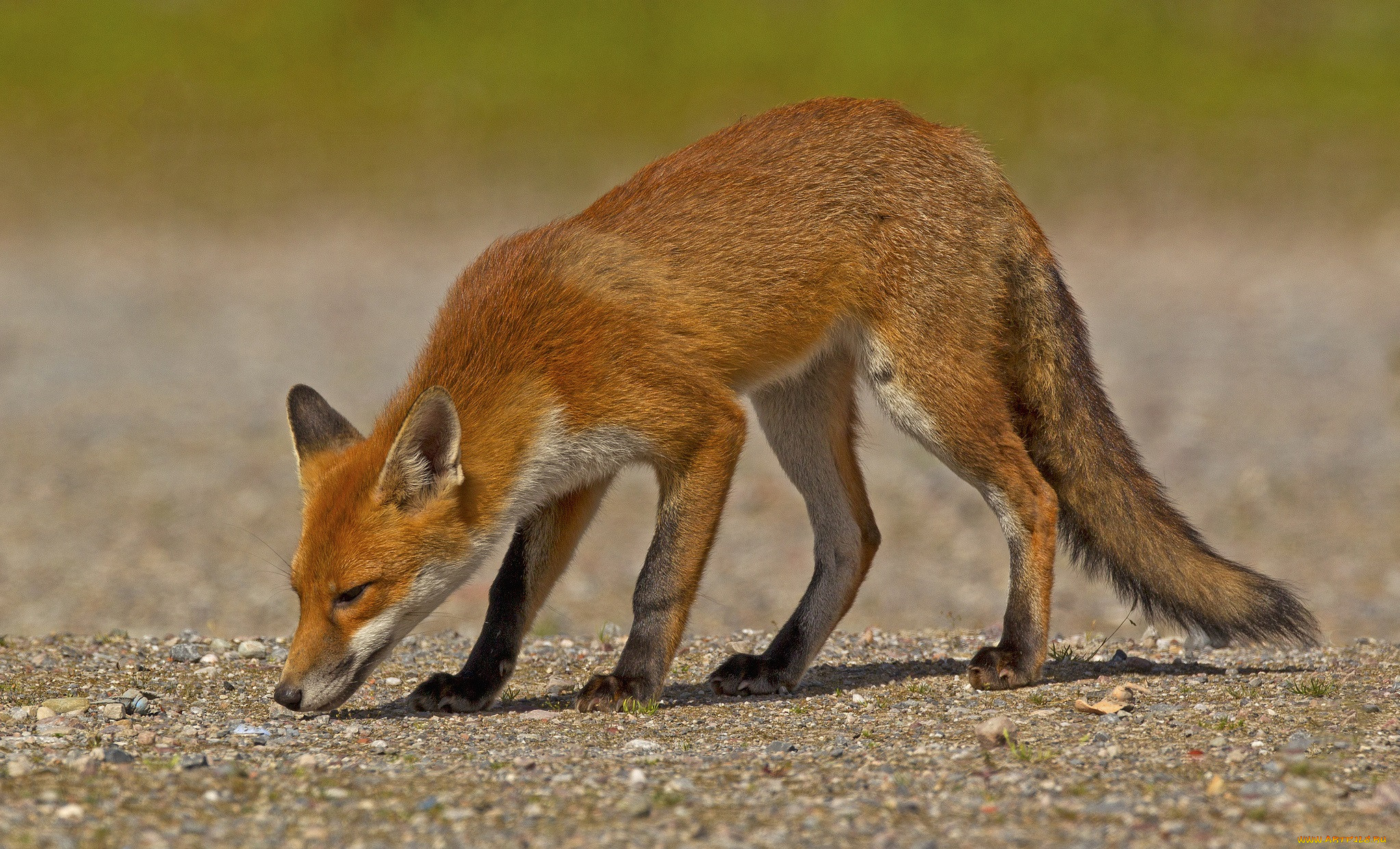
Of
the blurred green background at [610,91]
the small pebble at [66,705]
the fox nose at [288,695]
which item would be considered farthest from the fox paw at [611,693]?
the blurred green background at [610,91]

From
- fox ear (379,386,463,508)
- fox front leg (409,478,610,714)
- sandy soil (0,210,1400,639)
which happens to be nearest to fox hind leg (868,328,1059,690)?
sandy soil (0,210,1400,639)

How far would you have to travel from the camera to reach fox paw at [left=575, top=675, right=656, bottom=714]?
6.63 meters

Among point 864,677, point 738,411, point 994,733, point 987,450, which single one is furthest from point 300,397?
point 994,733

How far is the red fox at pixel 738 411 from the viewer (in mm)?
6426

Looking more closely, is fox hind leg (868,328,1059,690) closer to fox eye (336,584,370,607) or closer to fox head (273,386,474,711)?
fox head (273,386,474,711)

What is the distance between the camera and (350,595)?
623 centimetres

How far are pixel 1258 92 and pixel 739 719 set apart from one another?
25.8m

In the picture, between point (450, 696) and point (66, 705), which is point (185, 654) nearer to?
point (66, 705)

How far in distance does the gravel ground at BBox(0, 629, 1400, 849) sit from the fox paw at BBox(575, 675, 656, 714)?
0.10 m

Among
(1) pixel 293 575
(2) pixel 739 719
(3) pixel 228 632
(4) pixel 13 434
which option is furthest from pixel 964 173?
(4) pixel 13 434

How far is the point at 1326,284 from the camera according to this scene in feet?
73.3

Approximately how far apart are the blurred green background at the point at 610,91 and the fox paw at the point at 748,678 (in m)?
19.3

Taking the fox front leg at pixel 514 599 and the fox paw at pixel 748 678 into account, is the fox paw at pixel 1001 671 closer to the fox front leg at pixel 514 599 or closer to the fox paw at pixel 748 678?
the fox paw at pixel 748 678

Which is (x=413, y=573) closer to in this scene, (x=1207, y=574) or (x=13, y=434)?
(x=1207, y=574)
